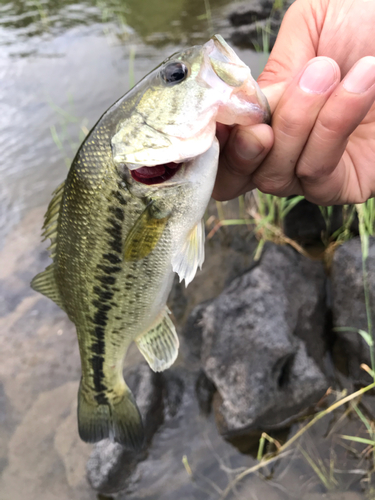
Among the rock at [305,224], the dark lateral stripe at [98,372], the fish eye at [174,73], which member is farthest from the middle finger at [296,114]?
the rock at [305,224]

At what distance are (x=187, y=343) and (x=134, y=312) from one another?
1384 mm

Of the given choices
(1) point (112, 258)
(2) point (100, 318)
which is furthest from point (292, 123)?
(2) point (100, 318)

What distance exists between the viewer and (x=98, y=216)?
1497 mm

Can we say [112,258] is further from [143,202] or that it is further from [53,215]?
[53,215]

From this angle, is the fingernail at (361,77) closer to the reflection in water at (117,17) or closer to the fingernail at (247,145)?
the fingernail at (247,145)

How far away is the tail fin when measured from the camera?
2074 mm

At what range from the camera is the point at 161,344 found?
6.54ft

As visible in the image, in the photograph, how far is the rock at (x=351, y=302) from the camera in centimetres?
253

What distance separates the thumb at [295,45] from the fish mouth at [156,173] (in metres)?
0.56

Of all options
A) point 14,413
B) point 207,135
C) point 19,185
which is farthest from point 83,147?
point 19,185

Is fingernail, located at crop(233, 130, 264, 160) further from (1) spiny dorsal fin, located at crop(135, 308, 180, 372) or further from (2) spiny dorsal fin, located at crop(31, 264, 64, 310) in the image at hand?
(2) spiny dorsal fin, located at crop(31, 264, 64, 310)

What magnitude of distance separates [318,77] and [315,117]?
0.15 metres

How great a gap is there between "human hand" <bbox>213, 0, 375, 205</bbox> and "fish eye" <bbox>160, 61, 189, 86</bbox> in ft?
0.99

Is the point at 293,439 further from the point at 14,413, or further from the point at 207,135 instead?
the point at 14,413
